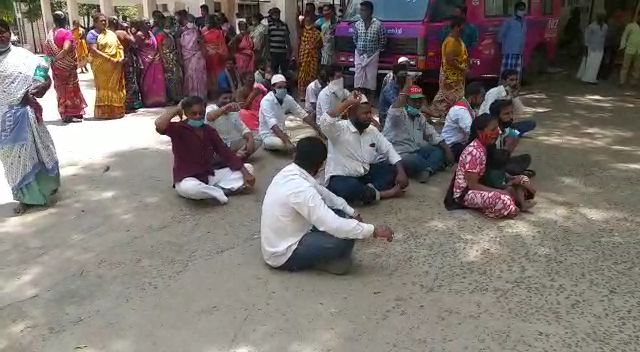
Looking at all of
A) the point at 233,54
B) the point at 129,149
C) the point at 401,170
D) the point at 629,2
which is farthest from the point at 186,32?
the point at 629,2

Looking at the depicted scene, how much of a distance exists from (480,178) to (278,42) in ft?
21.7

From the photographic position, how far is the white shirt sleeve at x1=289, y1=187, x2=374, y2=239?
10.9 ft

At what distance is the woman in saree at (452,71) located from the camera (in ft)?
24.5

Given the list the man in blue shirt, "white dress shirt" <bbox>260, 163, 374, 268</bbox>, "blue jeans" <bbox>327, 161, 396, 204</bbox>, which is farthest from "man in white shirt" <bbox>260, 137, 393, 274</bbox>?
the man in blue shirt

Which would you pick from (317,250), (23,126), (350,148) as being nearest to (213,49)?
(23,126)

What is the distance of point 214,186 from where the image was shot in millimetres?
4949

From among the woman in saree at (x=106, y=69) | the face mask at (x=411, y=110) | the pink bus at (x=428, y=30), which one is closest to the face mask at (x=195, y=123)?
the face mask at (x=411, y=110)

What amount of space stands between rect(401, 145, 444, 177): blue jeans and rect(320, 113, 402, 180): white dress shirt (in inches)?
19.6

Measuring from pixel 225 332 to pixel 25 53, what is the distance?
3058mm

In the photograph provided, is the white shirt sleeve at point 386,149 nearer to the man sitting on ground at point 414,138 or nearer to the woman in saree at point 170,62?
the man sitting on ground at point 414,138

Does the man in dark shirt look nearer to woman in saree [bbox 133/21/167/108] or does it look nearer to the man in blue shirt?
woman in saree [bbox 133/21/167/108]

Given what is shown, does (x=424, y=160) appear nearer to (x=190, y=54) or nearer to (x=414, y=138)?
(x=414, y=138)

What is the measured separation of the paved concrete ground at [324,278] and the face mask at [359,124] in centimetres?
70

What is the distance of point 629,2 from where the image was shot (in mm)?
13758
